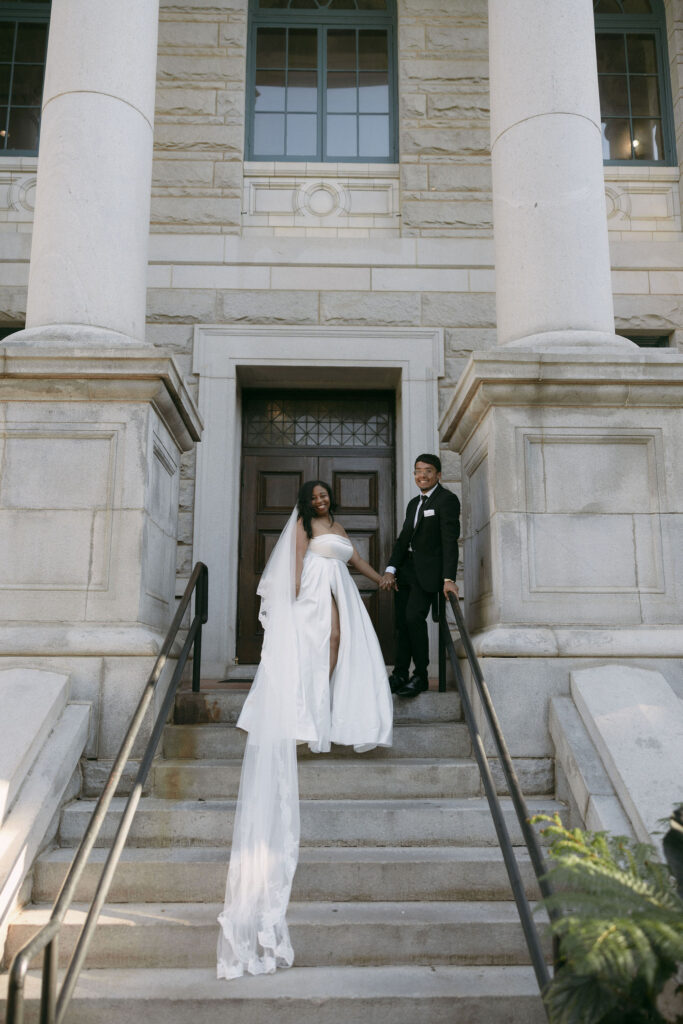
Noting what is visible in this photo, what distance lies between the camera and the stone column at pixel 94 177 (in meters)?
6.40

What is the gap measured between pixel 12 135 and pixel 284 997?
9836 mm

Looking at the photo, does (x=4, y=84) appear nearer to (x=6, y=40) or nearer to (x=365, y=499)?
(x=6, y=40)

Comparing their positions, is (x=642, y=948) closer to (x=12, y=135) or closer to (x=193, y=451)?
(x=193, y=451)

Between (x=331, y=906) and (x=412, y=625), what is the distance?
2744 mm

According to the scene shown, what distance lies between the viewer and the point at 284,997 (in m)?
3.83

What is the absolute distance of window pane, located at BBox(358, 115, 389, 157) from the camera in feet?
34.9

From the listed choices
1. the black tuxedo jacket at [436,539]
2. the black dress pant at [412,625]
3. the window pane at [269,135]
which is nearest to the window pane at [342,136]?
the window pane at [269,135]

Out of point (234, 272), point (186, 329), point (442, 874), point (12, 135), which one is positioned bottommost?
point (442, 874)

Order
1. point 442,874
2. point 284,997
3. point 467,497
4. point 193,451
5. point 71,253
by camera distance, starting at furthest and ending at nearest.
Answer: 1. point 193,451
2. point 467,497
3. point 71,253
4. point 442,874
5. point 284,997

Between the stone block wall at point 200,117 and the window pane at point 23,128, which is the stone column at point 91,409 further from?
the window pane at point 23,128

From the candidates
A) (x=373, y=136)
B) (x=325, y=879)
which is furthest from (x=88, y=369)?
(x=373, y=136)

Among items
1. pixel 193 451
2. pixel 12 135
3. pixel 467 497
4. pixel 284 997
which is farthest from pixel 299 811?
pixel 12 135

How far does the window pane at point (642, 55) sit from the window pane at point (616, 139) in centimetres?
72

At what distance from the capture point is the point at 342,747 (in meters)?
6.14
